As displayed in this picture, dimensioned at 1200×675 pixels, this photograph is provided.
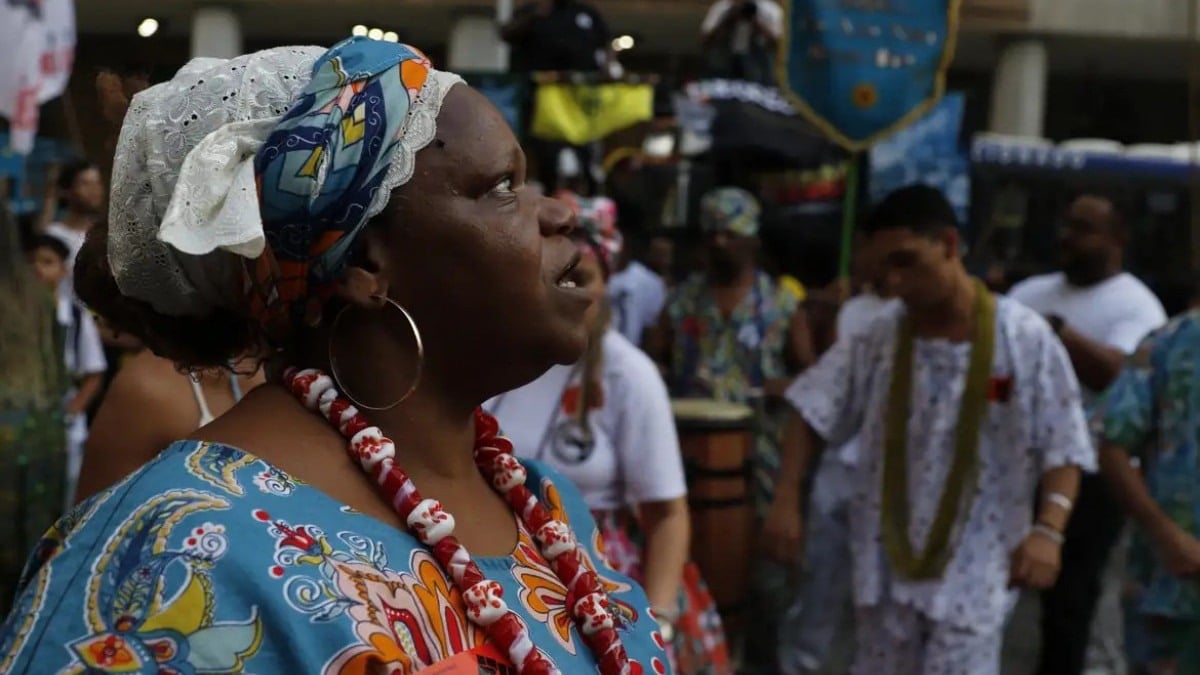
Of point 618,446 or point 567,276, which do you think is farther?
point 618,446

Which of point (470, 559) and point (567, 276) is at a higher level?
point (567, 276)

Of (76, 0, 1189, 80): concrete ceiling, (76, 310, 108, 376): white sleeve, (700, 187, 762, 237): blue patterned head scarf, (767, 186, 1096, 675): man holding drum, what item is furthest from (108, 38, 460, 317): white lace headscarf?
(700, 187, 762, 237): blue patterned head scarf

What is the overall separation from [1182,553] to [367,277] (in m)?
3.65

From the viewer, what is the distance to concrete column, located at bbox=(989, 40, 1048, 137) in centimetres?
1894

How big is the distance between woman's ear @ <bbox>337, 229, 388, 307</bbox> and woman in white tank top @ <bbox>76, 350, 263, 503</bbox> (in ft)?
4.39

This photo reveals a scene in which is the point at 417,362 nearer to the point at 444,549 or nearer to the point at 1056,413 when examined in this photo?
the point at 444,549

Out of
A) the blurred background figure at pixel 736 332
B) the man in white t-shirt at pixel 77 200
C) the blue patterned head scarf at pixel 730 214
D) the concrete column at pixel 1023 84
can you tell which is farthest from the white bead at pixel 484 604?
the concrete column at pixel 1023 84

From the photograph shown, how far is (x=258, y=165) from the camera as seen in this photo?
5.70 ft

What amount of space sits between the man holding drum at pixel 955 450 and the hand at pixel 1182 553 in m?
0.31

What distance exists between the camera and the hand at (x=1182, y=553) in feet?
15.8

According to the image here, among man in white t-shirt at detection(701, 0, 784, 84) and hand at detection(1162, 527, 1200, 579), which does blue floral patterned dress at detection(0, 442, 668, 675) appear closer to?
hand at detection(1162, 527, 1200, 579)

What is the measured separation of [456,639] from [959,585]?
12.1ft

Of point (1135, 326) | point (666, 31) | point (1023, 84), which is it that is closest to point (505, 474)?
point (1135, 326)

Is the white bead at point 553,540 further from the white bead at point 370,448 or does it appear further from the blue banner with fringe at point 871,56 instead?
the blue banner with fringe at point 871,56
